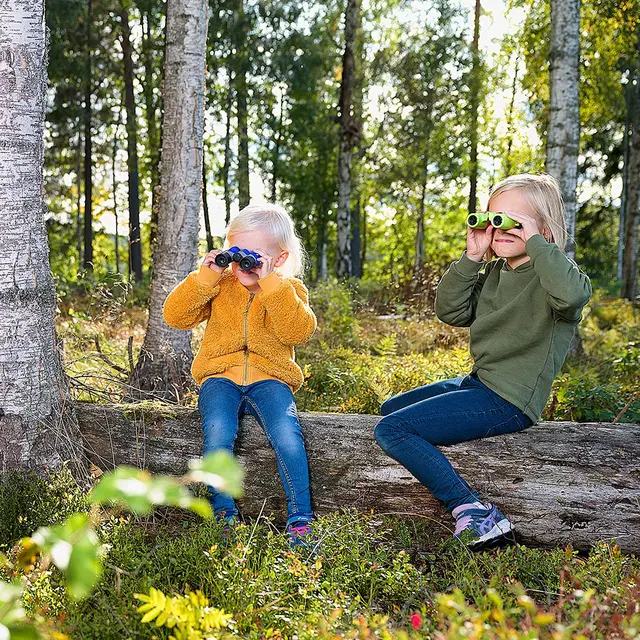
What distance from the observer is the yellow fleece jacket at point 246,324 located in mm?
3492

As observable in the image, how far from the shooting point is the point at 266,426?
11.3ft

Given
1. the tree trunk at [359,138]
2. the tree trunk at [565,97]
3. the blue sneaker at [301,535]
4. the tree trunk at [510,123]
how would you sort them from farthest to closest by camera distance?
the tree trunk at [510,123] → the tree trunk at [359,138] → the tree trunk at [565,97] → the blue sneaker at [301,535]

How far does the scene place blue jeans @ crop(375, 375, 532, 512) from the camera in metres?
3.20

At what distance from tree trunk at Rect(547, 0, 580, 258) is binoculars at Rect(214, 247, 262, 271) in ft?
14.8

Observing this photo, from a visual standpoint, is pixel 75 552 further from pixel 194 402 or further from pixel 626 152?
pixel 626 152

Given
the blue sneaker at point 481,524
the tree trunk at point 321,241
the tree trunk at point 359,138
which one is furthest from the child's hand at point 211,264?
the tree trunk at point 321,241

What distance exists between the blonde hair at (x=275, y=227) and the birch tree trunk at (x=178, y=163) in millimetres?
1574

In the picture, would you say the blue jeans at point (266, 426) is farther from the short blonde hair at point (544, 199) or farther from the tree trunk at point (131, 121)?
the tree trunk at point (131, 121)

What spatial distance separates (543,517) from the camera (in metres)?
3.27

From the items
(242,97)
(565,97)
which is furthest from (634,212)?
(242,97)

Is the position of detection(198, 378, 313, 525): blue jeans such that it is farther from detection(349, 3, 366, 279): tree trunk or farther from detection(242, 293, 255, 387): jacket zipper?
detection(349, 3, 366, 279): tree trunk

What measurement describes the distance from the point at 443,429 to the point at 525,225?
38.5 inches

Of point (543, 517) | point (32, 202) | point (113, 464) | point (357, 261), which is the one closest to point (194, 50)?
point (32, 202)

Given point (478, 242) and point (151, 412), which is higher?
point (478, 242)
